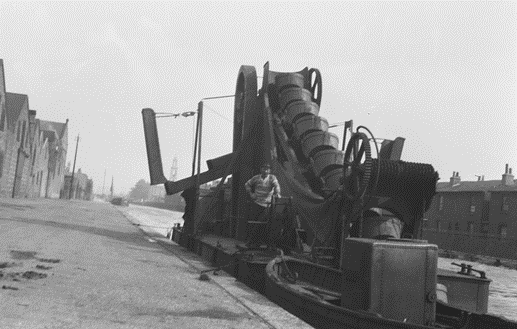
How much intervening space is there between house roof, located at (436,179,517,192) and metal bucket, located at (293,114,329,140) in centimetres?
3353

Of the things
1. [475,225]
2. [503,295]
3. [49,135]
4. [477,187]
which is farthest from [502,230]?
[49,135]

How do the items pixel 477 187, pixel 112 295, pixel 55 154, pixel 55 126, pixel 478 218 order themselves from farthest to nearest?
pixel 55 126
pixel 55 154
pixel 477 187
pixel 478 218
pixel 112 295

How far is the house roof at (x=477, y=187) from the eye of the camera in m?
42.5

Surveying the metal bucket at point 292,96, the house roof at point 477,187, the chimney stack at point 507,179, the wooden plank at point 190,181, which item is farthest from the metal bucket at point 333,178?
the chimney stack at point 507,179

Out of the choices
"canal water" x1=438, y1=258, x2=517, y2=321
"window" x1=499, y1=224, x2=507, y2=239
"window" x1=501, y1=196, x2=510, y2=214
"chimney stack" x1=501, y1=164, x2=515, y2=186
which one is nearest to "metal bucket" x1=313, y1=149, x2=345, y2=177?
"canal water" x1=438, y1=258, x2=517, y2=321

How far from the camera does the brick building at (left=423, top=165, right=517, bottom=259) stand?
1561 inches

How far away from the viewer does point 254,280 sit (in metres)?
8.73

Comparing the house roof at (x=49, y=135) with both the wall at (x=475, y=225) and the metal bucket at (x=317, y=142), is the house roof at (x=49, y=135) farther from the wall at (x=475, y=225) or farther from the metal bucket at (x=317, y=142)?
the metal bucket at (x=317, y=142)

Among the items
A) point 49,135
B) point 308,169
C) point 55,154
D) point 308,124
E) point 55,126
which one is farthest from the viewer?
point 55,126

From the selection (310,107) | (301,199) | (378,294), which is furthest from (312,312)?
(310,107)

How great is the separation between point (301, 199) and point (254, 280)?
2.08 m

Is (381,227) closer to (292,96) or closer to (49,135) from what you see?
(292,96)

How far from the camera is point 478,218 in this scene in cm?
4316

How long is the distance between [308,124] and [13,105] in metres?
35.0
